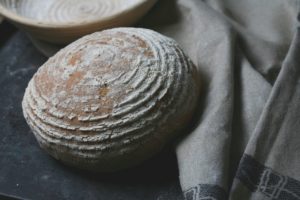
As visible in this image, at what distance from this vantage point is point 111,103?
29.0 inches

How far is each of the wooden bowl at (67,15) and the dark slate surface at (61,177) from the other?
196 mm

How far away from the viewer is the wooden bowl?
0.93 metres

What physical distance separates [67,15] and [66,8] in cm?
3

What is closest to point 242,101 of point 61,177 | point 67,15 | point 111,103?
point 111,103

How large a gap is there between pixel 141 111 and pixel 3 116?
0.33 meters

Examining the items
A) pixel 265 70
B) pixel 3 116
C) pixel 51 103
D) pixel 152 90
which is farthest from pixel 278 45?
pixel 3 116

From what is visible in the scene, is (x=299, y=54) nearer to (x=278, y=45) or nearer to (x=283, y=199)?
(x=278, y=45)

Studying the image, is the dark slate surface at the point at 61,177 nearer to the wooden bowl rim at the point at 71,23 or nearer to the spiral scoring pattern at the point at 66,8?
the wooden bowl rim at the point at 71,23

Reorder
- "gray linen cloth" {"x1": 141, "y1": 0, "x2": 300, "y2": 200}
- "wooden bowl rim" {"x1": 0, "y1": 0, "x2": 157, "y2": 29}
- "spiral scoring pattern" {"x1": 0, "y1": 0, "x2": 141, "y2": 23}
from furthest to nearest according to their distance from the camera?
1. "spiral scoring pattern" {"x1": 0, "y1": 0, "x2": 141, "y2": 23}
2. "wooden bowl rim" {"x1": 0, "y1": 0, "x2": 157, "y2": 29}
3. "gray linen cloth" {"x1": 141, "y1": 0, "x2": 300, "y2": 200}

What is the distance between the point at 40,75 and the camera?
0.82m

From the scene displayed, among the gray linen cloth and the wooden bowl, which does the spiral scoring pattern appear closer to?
the wooden bowl

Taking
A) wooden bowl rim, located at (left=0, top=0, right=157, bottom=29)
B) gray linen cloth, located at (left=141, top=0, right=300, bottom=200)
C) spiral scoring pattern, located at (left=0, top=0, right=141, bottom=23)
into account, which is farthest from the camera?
spiral scoring pattern, located at (left=0, top=0, right=141, bottom=23)

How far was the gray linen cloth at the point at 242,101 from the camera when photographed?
2.23 feet

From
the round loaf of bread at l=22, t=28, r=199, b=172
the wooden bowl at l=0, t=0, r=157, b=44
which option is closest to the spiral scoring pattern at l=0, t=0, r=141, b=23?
the wooden bowl at l=0, t=0, r=157, b=44
